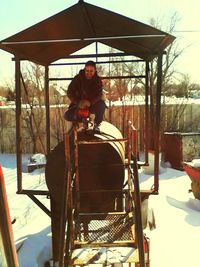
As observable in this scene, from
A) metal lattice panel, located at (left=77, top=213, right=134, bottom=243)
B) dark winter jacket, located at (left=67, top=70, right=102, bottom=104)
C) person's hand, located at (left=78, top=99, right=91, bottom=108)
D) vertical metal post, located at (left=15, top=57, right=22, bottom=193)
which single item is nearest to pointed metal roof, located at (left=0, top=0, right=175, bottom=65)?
vertical metal post, located at (left=15, top=57, right=22, bottom=193)

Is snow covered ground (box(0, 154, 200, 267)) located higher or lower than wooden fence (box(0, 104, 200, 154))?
lower

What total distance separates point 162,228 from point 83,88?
4.11 meters

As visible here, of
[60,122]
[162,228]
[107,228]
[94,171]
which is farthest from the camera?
[60,122]

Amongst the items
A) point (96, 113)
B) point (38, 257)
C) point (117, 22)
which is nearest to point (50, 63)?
point (96, 113)

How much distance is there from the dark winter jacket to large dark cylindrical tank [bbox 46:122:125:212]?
35.1 inches

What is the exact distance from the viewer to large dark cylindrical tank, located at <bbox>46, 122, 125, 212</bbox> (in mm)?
5441

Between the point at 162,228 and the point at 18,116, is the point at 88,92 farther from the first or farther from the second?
the point at 162,228

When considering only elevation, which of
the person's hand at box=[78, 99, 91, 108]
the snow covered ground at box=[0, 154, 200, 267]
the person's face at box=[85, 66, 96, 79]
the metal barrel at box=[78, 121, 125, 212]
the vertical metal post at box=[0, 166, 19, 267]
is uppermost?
the person's face at box=[85, 66, 96, 79]

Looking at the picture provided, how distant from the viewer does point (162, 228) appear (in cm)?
859

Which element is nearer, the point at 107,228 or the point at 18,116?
the point at 107,228

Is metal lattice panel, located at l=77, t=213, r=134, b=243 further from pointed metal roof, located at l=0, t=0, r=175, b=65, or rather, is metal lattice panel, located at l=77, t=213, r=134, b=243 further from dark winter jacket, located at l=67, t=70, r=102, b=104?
pointed metal roof, located at l=0, t=0, r=175, b=65

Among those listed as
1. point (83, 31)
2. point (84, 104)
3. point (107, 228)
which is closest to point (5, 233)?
point (107, 228)

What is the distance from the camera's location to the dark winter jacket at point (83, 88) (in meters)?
6.31

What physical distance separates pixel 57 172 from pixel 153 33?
2.55m
